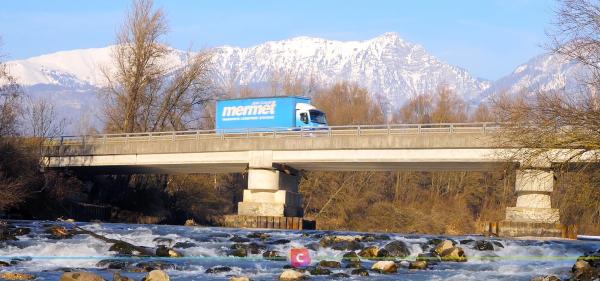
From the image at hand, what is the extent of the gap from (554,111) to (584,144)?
123 centimetres

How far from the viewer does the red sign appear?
30695 mm

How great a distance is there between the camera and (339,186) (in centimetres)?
7406

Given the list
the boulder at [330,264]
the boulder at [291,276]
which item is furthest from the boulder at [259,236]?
the boulder at [291,276]

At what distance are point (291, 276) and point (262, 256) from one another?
21.2ft

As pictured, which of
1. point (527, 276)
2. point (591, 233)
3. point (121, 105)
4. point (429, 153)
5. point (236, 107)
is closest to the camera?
point (527, 276)

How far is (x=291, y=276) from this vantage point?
2620cm

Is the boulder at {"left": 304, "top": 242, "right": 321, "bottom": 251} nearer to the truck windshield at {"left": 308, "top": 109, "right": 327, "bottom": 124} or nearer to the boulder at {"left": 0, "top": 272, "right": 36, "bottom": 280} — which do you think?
the boulder at {"left": 0, "top": 272, "right": 36, "bottom": 280}

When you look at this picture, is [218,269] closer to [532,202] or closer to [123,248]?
[123,248]

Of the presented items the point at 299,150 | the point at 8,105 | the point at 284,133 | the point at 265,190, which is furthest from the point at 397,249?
the point at 8,105

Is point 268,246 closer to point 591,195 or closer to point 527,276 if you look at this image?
point 527,276

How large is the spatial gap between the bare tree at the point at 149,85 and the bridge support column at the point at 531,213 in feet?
110

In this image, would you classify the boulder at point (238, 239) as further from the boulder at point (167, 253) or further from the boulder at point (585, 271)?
the boulder at point (585, 271)

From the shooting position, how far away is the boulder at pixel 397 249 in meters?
33.5

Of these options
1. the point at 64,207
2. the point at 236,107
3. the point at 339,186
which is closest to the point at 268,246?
the point at 64,207
